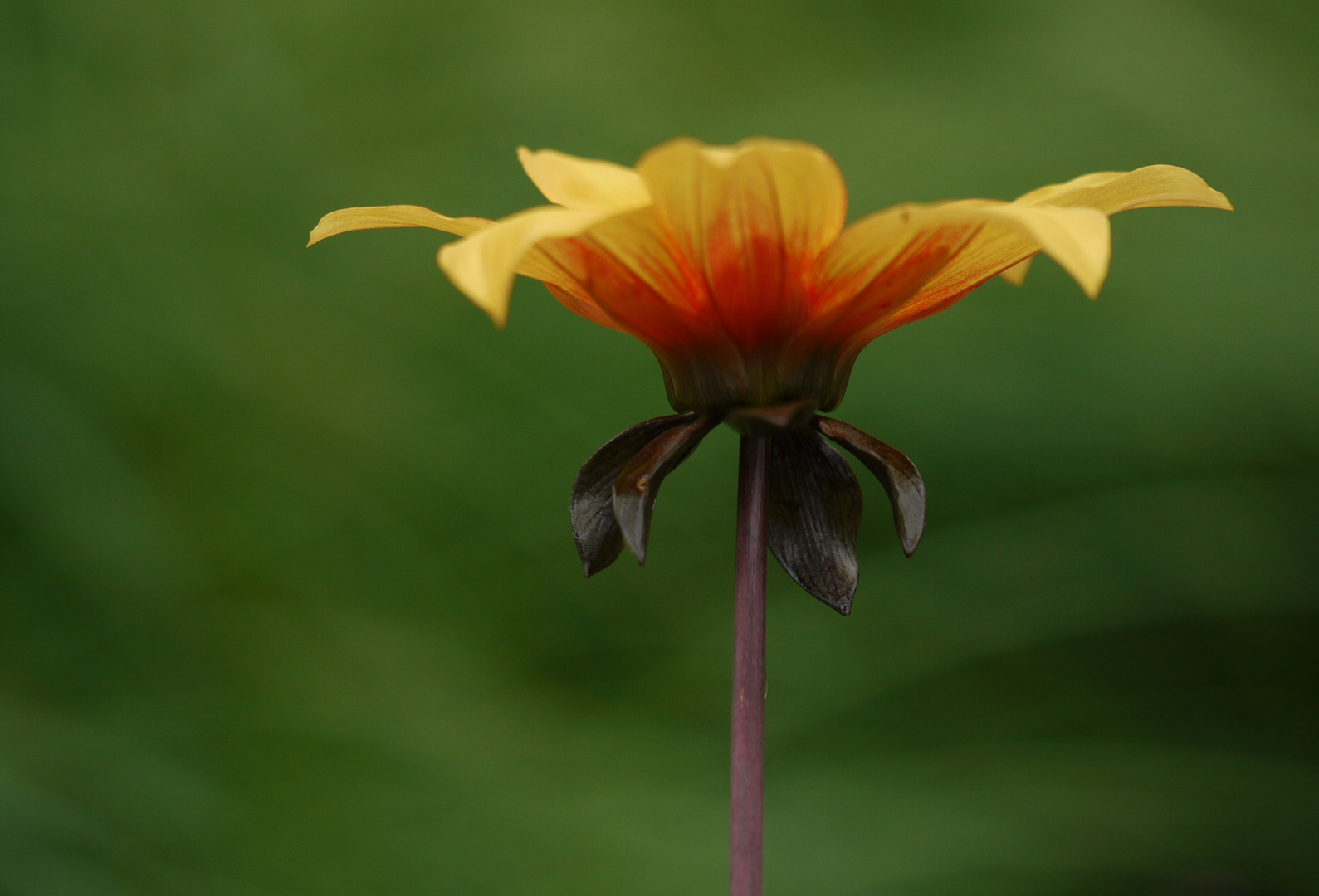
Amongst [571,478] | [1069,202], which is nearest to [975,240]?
[1069,202]

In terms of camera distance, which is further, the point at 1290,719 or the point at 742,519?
the point at 1290,719

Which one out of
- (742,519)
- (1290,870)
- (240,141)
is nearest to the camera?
(742,519)

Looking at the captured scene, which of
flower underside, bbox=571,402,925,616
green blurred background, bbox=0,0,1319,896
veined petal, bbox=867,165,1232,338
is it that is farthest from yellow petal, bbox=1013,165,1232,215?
green blurred background, bbox=0,0,1319,896

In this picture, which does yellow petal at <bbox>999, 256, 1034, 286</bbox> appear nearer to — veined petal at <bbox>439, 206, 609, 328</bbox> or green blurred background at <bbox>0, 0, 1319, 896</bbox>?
veined petal at <bbox>439, 206, 609, 328</bbox>

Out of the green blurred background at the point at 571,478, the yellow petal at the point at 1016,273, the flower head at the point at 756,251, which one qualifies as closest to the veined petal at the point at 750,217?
the flower head at the point at 756,251

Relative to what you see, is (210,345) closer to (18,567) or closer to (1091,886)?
(18,567)

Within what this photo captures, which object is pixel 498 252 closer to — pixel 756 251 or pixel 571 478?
pixel 756 251

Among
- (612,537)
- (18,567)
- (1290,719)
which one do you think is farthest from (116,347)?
(1290,719)
